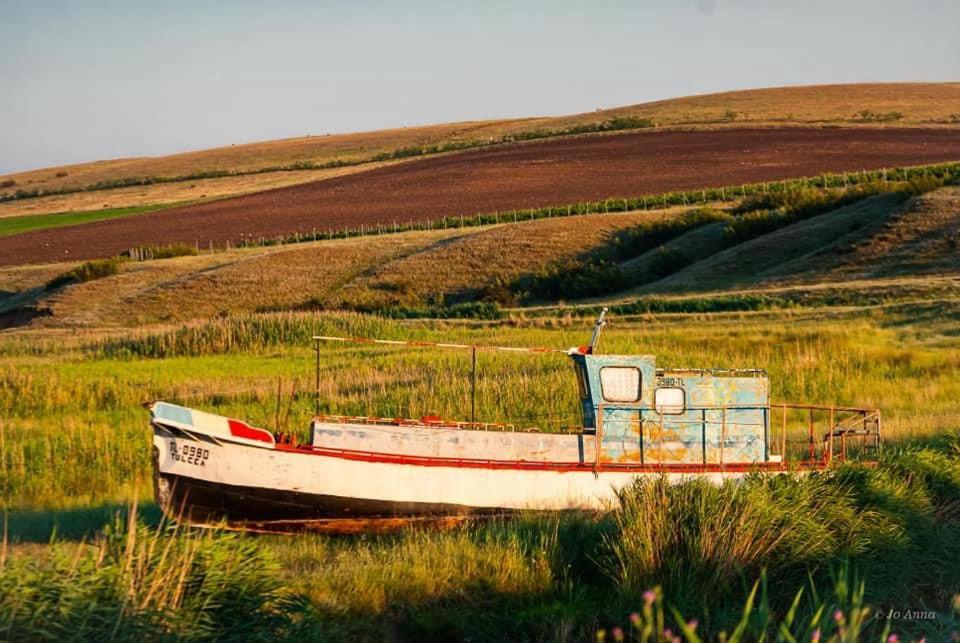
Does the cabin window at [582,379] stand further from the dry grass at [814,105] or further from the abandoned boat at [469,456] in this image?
the dry grass at [814,105]

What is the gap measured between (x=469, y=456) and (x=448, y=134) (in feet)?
447

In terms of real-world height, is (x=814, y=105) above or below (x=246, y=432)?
above

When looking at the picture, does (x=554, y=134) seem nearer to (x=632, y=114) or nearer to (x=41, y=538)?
(x=632, y=114)

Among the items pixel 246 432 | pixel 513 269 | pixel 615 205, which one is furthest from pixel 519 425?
pixel 615 205

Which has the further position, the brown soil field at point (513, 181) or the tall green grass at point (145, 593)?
the brown soil field at point (513, 181)

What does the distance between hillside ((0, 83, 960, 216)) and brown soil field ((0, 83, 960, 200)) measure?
0.12 metres

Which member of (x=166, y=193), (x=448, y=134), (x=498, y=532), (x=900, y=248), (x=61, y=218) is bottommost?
(x=498, y=532)

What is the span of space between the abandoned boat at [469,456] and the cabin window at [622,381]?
2cm

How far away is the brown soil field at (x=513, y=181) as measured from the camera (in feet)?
280

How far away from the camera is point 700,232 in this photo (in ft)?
219

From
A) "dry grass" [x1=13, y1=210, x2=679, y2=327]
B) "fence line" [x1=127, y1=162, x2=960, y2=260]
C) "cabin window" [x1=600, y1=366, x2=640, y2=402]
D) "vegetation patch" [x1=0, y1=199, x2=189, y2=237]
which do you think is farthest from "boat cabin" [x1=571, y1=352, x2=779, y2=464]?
"vegetation patch" [x1=0, y1=199, x2=189, y2=237]

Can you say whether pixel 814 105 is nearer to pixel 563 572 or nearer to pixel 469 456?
pixel 469 456

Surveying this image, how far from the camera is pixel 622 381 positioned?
1931cm

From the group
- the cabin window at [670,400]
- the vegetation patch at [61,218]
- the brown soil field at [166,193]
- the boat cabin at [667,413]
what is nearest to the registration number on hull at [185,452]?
the boat cabin at [667,413]
